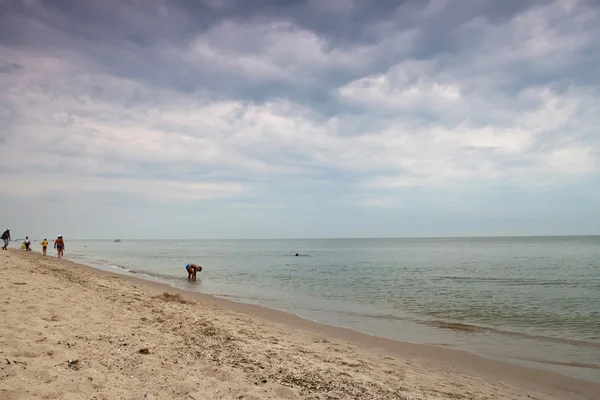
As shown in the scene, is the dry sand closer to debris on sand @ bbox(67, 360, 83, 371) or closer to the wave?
debris on sand @ bbox(67, 360, 83, 371)

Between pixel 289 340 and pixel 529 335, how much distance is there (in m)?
8.35

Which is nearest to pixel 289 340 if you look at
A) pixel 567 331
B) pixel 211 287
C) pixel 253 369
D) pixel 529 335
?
pixel 253 369

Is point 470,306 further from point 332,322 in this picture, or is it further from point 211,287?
point 211,287

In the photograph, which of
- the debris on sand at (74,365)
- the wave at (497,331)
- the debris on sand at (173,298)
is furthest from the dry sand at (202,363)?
the wave at (497,331)

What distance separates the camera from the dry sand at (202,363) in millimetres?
5168

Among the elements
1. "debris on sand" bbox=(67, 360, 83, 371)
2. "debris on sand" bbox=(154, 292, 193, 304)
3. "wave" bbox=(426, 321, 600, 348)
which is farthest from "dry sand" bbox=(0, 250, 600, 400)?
"wave" bbox=(426, 321, 600, 348)

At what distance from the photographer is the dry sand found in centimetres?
517

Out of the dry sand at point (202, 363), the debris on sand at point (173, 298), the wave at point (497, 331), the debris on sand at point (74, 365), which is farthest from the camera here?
the debris on sand at point (173, 298)

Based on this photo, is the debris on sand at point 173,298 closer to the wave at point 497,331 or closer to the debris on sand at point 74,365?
the debris on sand at point 74,365

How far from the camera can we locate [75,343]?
6.43 meters

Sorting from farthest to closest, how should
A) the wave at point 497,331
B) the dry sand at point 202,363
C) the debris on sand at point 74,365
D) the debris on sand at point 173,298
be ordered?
the debris on sand at point 173,298 → the wave at point 497,331 → the debris on sand at point 74,365 → the dry sand at point 202,363

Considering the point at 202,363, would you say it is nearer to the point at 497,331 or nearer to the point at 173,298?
the point at 173,298

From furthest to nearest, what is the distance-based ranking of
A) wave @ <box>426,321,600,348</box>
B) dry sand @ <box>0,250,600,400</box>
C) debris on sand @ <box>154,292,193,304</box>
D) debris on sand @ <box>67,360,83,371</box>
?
Answer: debris on sand @ <box>154,292,193,304</box> → wave @ <box>426,321,600,348</box> → debris on sand @ <box>67,360,83,371</box> → dry sand @ <box>0,250,600,400</box>

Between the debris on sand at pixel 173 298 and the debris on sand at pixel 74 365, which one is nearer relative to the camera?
the debris on sand at pixel 74 365
